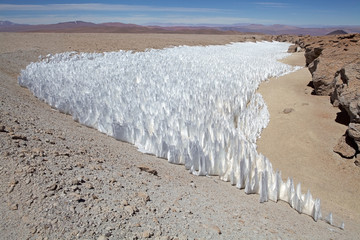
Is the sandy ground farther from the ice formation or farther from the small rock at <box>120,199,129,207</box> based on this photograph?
the ice formation

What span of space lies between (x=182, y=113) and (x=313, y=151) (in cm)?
198

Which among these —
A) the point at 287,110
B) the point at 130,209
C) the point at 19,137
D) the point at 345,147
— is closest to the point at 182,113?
the point at 19,137

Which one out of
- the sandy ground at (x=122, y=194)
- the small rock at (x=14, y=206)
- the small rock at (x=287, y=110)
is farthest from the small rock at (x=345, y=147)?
the small rock at (x=14, y=206)

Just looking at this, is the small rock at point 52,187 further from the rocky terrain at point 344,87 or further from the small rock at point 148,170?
the rocky terrain at point 344,87

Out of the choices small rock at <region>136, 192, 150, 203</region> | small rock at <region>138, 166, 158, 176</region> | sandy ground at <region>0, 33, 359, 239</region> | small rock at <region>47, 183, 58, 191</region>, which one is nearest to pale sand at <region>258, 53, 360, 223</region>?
sandy ground at <region>0, 33, 359, 239</region>

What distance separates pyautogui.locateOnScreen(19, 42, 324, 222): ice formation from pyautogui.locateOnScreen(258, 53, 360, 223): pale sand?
0.32 meters

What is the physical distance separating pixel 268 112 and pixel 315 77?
1.83m

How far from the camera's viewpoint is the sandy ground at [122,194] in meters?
1.61

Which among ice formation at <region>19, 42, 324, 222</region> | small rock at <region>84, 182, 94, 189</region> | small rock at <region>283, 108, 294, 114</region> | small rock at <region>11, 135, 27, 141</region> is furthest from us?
small rock at <region>283, 108, 294, 114</region>

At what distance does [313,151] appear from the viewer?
3.88 m

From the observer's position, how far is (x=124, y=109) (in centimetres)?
391

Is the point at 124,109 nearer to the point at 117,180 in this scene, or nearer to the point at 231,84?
the point at 117,180

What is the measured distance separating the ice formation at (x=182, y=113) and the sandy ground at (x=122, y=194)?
15cm

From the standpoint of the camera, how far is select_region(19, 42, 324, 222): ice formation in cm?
269
